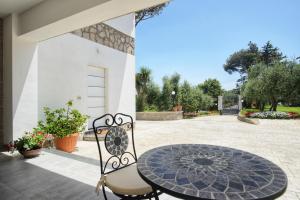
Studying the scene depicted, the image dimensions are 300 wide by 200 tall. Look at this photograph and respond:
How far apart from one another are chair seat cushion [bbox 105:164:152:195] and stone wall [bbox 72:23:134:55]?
4884mm

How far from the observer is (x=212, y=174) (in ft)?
4.12

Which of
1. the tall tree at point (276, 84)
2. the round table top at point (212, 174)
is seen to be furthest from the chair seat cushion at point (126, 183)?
the tall tree at point (276, 84)

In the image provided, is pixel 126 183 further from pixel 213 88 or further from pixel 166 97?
pixel 213 88

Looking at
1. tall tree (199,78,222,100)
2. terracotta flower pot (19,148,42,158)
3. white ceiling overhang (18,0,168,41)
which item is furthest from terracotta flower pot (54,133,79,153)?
tall tree (199,78,222,100)

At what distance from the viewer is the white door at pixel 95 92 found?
6246 mm

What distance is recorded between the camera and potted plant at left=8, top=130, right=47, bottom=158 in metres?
3.64

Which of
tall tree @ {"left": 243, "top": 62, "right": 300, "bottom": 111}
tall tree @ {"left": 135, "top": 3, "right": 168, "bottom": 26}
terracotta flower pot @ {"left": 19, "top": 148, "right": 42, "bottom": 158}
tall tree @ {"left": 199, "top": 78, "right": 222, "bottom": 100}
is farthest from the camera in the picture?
tall tree @ {"left": 199, "top": 78, "right": 222, "bottom": 100}

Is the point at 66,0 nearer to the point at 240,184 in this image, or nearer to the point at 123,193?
the point at 123,193

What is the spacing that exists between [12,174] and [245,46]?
1541 inches

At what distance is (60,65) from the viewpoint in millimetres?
5203

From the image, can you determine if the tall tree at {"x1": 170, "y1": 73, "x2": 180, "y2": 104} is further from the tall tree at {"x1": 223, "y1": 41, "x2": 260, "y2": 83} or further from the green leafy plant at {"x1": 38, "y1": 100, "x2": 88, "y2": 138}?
the tall tree at {"x1": 223, "y1": 41, "x2": 260, "y2": 83}

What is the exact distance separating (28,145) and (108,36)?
15.0 feet

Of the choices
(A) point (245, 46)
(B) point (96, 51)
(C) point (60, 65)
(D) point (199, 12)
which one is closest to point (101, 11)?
(C) point (60, 65)

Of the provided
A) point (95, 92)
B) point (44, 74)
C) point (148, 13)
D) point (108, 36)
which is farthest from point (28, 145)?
point (148, 13)
